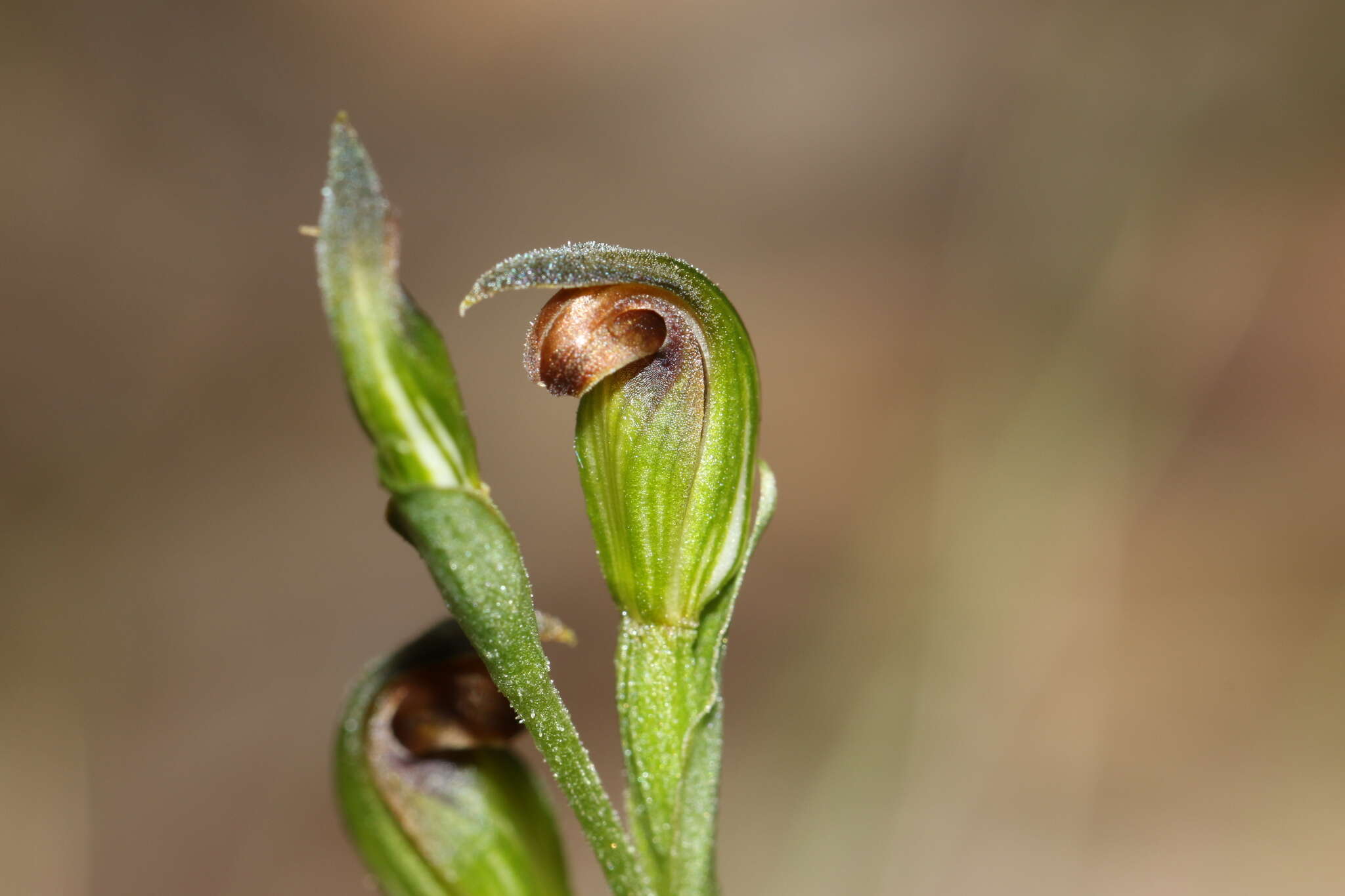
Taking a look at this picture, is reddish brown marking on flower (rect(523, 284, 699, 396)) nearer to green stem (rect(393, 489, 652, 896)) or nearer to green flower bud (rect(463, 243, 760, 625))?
green flower bud (rect(463, 243, 760, 625))

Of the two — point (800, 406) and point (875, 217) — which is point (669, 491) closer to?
point (800, 406)

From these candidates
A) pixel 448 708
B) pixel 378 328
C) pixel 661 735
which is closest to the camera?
pixel 378 328

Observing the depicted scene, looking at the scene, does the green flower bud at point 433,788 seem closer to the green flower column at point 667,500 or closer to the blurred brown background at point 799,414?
Result: the green flower column at point 667,500

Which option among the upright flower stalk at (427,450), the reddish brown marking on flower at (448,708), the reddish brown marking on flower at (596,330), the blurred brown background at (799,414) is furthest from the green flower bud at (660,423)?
the blurred brown background at (799,414)

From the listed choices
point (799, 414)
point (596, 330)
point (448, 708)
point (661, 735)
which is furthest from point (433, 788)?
point (799, 414)

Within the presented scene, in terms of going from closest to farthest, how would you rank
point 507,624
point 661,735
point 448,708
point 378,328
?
point 378,328, point 507,624, point 661,735, point 448,708

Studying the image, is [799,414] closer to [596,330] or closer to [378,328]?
[596,330]
